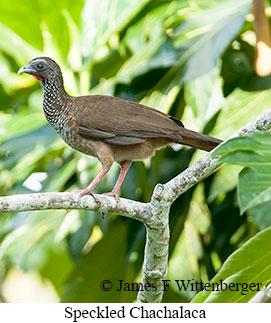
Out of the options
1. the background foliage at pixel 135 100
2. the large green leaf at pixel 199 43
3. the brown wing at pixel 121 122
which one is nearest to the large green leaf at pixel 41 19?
the background foliage at pixel 135 100

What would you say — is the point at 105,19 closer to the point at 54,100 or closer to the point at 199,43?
the point at 199,43

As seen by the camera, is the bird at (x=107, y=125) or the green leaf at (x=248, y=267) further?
the bird at (x=107, y=125)

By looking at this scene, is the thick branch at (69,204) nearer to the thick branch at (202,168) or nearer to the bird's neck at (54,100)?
the thick branch at (202,168)

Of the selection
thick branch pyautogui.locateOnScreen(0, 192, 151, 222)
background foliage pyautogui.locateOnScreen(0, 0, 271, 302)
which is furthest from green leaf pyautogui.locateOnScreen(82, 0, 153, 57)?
thick branch pyautogui.locateOnScreen(0, 192, 151, 222)

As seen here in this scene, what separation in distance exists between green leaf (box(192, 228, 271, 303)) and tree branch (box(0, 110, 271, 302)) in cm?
31

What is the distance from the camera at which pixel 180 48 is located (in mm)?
4551

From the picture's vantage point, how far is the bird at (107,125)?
339 cm

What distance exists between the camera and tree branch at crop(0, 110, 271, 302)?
270cm

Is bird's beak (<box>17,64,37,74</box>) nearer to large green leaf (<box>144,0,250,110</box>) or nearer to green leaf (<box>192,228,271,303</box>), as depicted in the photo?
large green leaf (<box>144,0,250,110</box>)

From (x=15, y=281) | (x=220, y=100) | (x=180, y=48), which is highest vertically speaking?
(x=180, y=48)

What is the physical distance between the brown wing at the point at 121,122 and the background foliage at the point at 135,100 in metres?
0.77

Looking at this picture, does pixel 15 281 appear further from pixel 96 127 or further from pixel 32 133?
pixel 96 127
